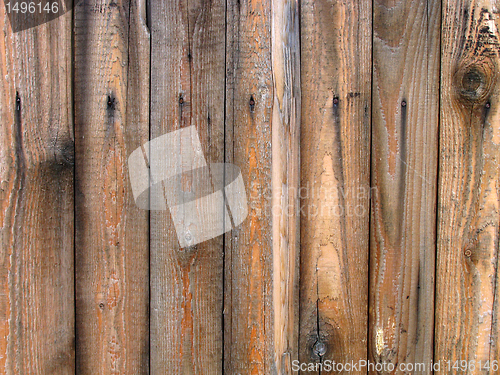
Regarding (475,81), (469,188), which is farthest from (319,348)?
(475,81)

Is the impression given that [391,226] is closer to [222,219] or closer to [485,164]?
[485,164]

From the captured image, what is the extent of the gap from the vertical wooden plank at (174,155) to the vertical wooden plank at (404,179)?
1.43 ft

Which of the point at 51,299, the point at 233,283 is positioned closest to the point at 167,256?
the point at 233,283

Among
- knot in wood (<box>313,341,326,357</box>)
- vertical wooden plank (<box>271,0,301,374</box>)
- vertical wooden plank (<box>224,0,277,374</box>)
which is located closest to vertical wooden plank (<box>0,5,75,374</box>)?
vertical wooden plank (<box>224,0,277,374</box>)

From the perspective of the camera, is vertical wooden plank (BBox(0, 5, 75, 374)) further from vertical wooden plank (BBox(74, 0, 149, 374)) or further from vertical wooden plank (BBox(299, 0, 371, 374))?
vertical wooden plank (BBox(299, 0, 371, 374))

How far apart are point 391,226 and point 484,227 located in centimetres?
26

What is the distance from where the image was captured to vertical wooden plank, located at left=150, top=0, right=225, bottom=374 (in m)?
0.92

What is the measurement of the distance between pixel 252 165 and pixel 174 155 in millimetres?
214

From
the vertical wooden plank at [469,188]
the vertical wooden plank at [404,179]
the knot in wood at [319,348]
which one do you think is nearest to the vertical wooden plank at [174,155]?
the knot in wood at [319,348]

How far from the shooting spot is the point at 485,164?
95cm

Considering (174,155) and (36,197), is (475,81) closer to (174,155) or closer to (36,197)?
(174,155)

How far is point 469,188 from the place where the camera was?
37.5 inches

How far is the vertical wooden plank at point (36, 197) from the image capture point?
904 millimetres

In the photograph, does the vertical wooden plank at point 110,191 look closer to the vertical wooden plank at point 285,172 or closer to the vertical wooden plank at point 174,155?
the vertical wooden plank at point 174,155
